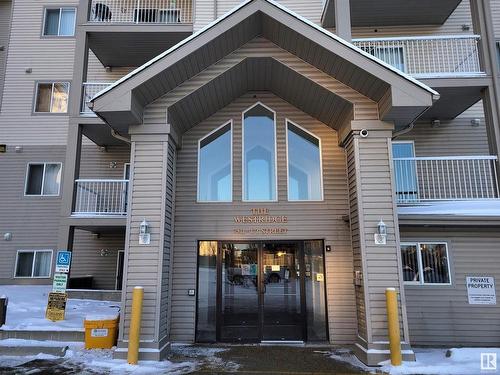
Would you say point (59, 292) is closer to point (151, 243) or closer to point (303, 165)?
point (151, 243)

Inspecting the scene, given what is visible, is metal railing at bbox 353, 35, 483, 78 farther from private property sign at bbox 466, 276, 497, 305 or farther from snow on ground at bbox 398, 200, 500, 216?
private property sign at bbox 466, 276, 497, 305

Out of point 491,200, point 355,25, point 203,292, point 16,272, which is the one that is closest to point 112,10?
point 355,25

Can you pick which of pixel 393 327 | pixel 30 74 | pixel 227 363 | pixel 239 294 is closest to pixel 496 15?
pixel 393 327

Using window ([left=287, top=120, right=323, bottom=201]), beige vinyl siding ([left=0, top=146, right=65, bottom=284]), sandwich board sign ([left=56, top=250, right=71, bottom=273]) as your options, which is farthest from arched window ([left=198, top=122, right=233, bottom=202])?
beige vinyl siding ([left=0, top=146, right=65, bottom=284])

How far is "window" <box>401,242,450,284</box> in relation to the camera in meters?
8.43

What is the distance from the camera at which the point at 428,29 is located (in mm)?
12039

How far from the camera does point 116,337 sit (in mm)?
7406

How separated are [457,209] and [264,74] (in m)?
5.29

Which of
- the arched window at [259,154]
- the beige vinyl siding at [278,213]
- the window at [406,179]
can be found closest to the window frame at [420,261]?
the beige vinyl siding at [278,213]

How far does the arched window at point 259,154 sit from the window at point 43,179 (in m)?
8.42

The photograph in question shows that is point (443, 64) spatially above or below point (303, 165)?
above

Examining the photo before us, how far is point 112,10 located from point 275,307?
12.1m

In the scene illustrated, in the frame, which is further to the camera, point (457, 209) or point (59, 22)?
point (59, 22)

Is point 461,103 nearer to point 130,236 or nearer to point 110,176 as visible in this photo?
point 130,236
